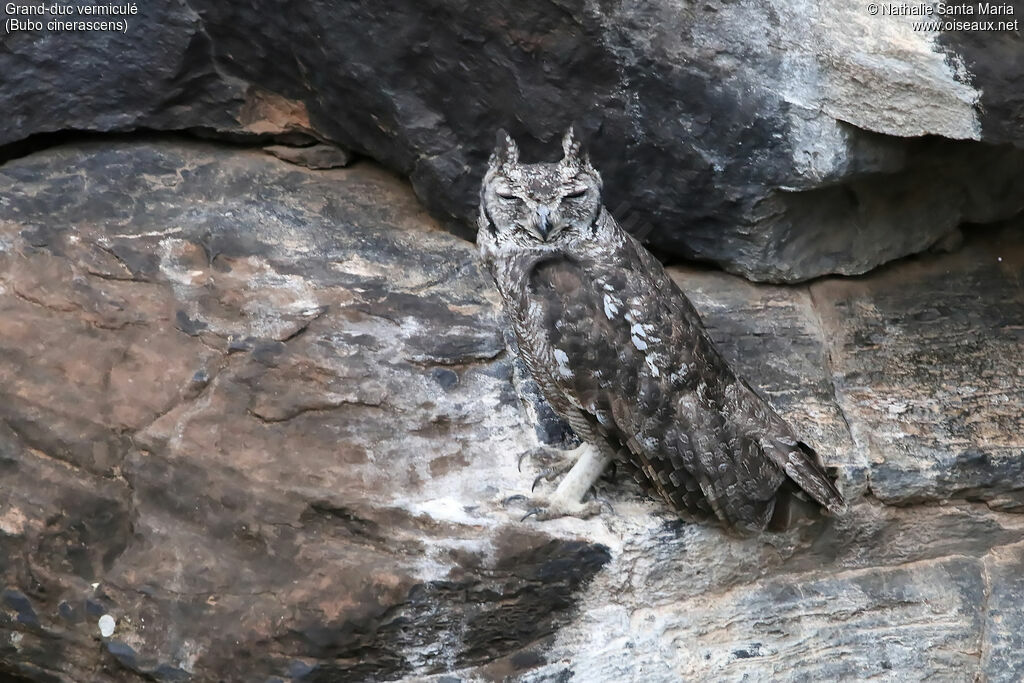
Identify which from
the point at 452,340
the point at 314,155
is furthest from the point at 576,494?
the point at 314,155

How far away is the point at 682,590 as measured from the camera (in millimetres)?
3803

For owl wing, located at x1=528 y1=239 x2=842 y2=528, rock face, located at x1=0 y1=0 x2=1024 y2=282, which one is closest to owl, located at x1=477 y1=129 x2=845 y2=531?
owl wing, located at x1=528 y1=239 x2=842 y2=528

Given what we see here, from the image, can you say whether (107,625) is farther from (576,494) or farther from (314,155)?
(314,155)

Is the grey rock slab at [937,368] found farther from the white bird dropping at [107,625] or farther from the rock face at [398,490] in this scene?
the white bird dropping at [107,625]

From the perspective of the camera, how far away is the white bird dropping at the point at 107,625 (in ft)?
11.8

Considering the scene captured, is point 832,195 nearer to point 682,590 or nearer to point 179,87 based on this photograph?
point 682,590

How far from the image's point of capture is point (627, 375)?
3.57 m

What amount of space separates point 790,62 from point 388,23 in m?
1.67

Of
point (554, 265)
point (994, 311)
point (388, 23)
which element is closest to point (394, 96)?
point (388, 23)

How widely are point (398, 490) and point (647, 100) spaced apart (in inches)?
73.4

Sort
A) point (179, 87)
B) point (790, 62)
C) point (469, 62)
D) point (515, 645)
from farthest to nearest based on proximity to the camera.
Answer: point (179, 87), point (469, 62), point (790, 62), point (515, 645)

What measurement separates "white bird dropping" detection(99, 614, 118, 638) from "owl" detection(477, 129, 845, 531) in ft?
4.89

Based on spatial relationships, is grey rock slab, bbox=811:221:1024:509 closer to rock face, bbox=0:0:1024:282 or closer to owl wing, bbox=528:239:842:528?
rock face, bbox=0:0:1024:282

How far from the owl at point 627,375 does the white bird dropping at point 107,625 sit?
1.49m
